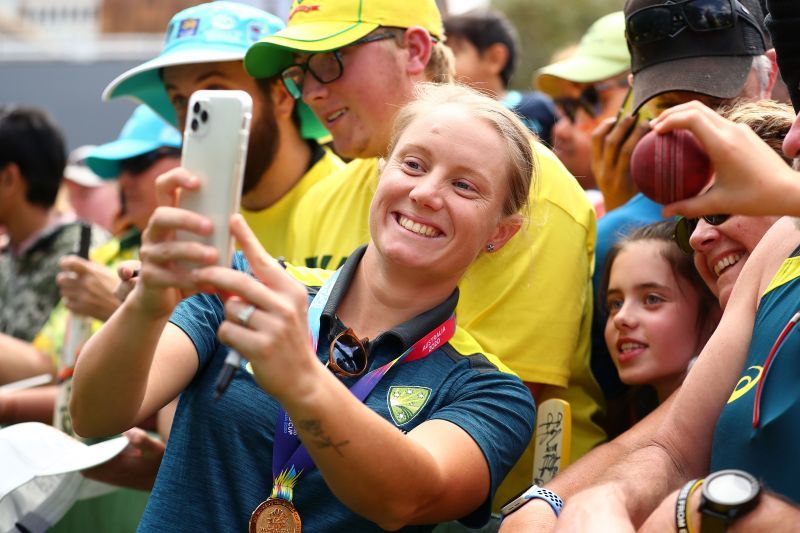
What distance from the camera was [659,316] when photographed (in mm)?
3268

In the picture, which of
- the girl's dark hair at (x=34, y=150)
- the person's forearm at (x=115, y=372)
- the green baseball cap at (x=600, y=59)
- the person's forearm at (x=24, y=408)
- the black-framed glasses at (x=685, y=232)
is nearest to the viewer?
the person's forearm at (x=115, y=372)

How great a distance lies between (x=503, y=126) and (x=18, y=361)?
123 inches

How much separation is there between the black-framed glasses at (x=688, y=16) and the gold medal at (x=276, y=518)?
1.77 m

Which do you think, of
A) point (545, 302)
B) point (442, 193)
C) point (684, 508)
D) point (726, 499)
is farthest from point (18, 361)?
point (726, 499)

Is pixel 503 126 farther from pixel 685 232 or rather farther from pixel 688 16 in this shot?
pixel 688 16

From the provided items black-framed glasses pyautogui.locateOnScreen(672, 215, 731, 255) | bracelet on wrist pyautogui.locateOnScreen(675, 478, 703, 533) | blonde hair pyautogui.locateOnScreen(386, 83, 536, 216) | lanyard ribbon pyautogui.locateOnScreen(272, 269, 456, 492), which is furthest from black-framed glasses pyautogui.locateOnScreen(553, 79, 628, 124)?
bracelet on wrist pyautogui.locateOnScreen(675, 478, 703, 533)

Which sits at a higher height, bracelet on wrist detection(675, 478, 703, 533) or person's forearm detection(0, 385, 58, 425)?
bracelet on wrist detection(675, 478, 703, 533)

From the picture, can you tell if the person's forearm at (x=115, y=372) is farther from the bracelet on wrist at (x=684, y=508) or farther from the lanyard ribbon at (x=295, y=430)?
the bracelet on wrist at (x=684, y=508)

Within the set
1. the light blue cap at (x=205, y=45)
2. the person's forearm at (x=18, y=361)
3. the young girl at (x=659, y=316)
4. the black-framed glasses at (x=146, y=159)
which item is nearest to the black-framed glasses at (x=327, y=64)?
the light blue cap at (x=205, y=45)

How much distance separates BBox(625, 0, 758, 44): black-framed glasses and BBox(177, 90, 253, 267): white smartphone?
1709mm

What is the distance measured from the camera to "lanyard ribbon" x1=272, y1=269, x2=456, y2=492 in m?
2.46

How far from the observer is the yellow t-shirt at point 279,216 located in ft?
14.3

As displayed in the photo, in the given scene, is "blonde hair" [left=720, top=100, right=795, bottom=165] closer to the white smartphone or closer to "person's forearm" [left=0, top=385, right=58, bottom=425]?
the white smartphone

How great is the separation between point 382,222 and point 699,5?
4.11ft
